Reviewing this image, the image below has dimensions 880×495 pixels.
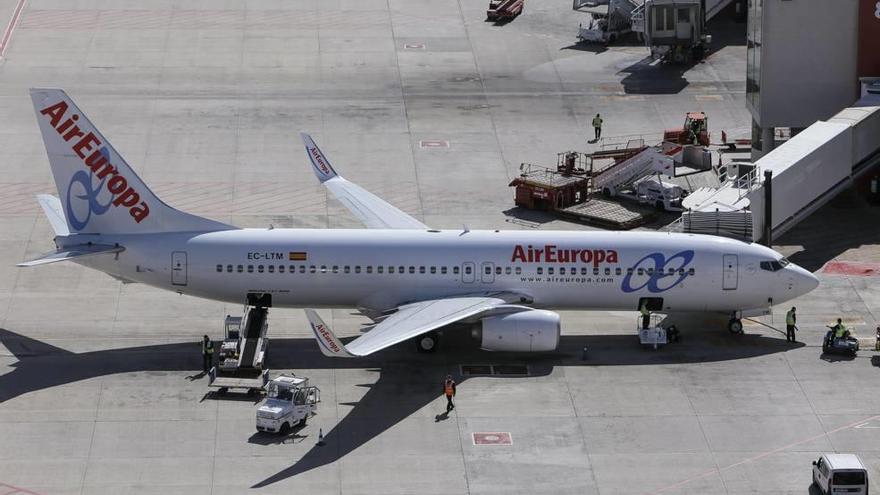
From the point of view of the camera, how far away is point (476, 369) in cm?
6378

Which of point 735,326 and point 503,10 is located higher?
point 735,326

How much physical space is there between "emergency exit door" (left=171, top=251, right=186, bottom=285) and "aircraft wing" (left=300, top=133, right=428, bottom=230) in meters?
10.3

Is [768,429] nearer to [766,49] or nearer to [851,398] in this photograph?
[851,398]

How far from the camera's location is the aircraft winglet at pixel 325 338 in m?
55.5

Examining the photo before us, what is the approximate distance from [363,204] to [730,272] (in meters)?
18.1

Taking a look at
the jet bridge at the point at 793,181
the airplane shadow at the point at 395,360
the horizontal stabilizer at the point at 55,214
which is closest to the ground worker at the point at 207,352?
the airplane shadow at the point at 395,360

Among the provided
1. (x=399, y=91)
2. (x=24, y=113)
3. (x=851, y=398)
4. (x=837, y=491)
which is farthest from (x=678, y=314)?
(x=24, y=113)

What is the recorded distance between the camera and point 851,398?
61219 mm

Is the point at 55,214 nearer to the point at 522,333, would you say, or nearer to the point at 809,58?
the point at 522,333

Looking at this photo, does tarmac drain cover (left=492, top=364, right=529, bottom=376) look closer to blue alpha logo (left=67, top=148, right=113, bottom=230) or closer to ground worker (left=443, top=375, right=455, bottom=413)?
ground worker (left=443, top=375, right=455, bottom=413)

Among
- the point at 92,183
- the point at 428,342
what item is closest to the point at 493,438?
the point at 428,342

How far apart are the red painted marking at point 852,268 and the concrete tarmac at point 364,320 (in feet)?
1.28

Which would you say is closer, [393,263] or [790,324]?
[393,263]

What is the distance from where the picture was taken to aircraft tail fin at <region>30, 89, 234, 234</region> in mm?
63375
